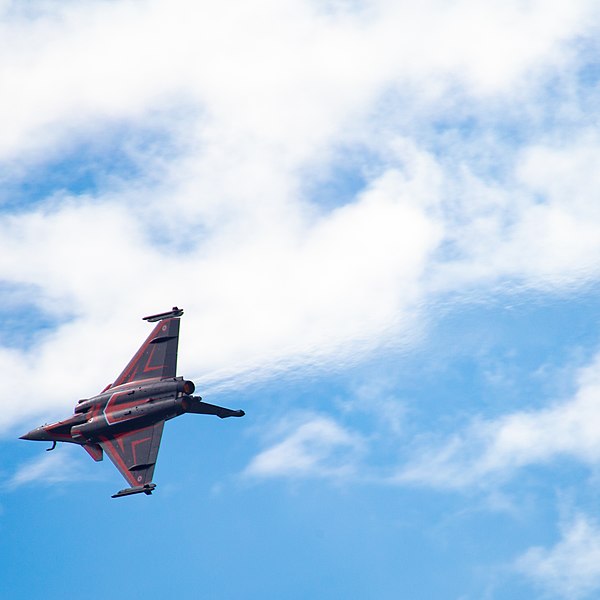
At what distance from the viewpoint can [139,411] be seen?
419ft

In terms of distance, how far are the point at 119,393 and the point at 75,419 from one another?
209 inches

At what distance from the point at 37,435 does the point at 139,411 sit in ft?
42.5

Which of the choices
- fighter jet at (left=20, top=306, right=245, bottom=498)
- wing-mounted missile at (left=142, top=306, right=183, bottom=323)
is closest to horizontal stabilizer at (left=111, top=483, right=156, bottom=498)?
fighter jet at (left=20, top=306, right=245, bottom=498)

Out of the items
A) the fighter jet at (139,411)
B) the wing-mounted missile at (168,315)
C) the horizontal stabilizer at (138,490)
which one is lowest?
the horizontal stabilizer at (138,490)

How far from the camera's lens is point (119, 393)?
5108 inches

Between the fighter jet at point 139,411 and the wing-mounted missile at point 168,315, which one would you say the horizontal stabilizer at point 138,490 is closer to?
the fighter jet at point 139,411

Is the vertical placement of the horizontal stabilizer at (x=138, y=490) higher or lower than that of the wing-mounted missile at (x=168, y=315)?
lower

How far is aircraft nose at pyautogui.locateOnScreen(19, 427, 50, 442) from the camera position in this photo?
135 m

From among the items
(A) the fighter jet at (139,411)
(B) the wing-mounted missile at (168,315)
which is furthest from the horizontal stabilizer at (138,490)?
(B) the wing-mounted missile at (168,315)

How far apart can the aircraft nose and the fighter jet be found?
9 centimetres

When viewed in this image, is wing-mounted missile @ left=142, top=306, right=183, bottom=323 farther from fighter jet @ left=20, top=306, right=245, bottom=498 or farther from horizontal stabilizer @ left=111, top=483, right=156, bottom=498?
horizontal stabilizer @ left=111, top=483, right=156, bottom=498

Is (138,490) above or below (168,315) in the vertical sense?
below

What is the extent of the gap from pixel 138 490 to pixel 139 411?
712 centimetres

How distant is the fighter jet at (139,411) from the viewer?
126625mm
